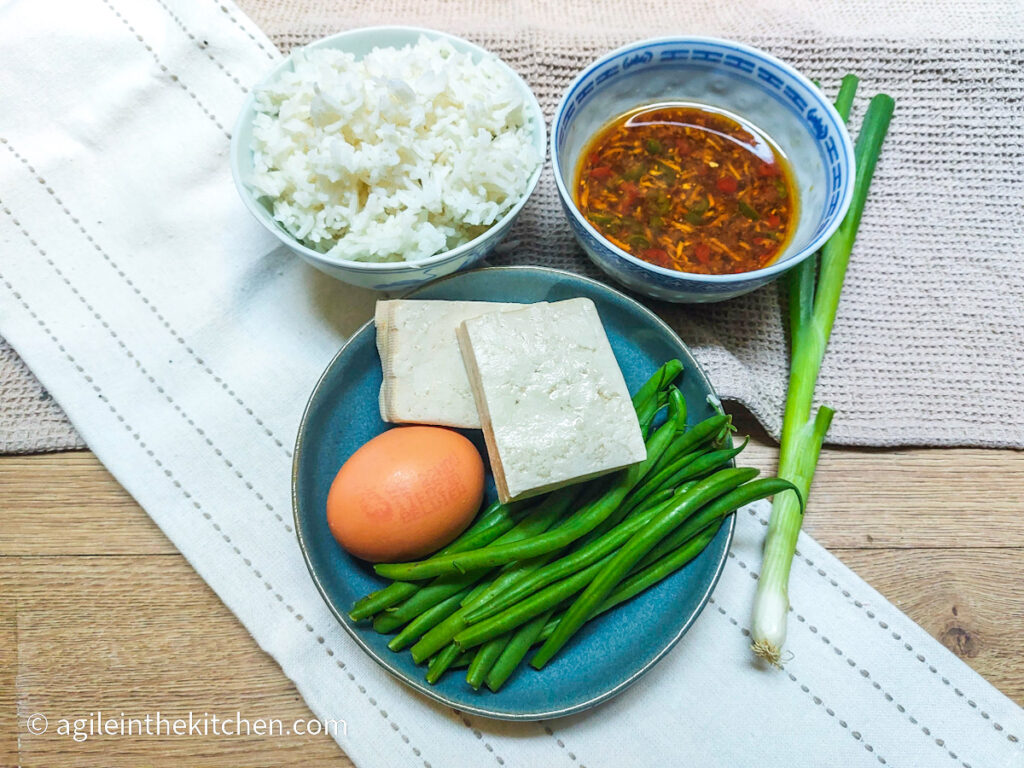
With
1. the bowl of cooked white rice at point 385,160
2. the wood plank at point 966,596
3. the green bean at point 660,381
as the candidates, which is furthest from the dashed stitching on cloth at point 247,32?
the wood plank at point 966,596

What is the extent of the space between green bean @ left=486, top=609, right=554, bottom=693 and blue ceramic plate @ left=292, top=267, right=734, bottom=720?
0.11 feet

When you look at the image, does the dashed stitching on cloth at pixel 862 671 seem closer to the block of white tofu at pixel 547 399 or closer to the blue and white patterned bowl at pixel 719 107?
the block of white tofu at pixel 547 399

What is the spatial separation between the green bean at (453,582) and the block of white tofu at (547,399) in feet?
0.19

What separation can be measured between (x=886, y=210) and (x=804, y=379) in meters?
0.39

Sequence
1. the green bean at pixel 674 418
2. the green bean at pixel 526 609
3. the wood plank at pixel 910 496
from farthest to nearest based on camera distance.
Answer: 1. the wood plank at pixel 910 496
2. the green bean at pixel 674 418
3. the green bean at pixel 526 609

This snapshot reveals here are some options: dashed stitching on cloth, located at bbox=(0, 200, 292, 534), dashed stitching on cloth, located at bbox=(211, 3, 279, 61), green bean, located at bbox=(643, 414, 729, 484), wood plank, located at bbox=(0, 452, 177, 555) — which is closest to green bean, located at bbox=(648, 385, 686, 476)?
green bean, located at bbox=(643, 414, 729, 484)

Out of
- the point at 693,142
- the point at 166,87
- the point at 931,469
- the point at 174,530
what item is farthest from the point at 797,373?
the point at 166,87

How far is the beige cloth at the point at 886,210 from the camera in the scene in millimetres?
1245

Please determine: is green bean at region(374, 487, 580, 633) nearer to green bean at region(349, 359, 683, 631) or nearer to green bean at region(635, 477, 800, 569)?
green bean at region(349, 359, 683, 631)

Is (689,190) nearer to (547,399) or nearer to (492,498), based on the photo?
(547,399)

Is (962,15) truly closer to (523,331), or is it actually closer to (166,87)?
(523,331)

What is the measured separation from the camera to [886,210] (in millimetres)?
1332

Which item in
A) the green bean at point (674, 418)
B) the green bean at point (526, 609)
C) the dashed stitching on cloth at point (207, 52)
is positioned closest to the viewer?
the green bean at point (526, 609)

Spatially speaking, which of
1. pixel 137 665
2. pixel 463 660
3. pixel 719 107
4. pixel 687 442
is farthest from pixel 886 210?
pixel 137 665
